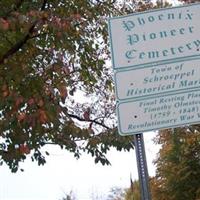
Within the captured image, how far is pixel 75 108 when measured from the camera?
1259 centimetres

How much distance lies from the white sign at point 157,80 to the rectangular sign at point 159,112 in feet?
0.17

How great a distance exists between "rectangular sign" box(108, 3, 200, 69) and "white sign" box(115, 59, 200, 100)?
5 cm

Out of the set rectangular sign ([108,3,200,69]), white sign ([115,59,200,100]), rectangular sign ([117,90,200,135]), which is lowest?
rectangular sign ([117,90,200,135])

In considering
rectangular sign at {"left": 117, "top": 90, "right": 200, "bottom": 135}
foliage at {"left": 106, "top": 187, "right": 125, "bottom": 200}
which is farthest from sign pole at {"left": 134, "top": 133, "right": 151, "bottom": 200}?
foliage at {"left": 106, "top": 187, "right": 125, "bottom": 200}

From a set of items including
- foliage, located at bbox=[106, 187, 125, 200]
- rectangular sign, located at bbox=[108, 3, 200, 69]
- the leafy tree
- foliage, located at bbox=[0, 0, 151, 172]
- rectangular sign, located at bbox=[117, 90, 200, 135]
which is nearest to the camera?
rectangular sign, located at bbox=[117, 90, 200, 135]

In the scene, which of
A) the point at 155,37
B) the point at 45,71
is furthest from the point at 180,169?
the point at 155,37

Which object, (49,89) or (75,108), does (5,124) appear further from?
(75,108)

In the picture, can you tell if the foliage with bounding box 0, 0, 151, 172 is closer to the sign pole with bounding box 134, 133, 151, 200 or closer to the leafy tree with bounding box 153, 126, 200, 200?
the sign pole with bounding box 134, 133, 151, 200

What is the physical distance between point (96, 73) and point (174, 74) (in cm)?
576

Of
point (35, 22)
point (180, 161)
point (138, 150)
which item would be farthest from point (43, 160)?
point (180, 161)

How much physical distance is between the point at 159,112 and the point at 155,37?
0.58 meters

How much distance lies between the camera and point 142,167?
152 inches

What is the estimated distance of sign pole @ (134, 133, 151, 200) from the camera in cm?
379

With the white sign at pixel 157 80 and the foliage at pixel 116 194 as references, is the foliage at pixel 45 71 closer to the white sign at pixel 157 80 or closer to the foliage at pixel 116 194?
the white sign at pixel 157 80
